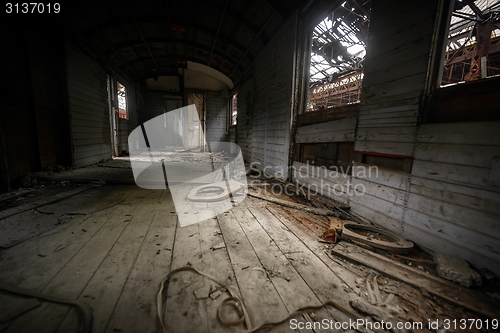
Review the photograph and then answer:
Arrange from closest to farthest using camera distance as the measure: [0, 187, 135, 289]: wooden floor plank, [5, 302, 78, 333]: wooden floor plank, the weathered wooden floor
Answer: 1. [5, 302, 78, 333]: wooden floor plank
2. the weathered wooden floor
3. [0, 187, 135, 289]: wooden floor plank

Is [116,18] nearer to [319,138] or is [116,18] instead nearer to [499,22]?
[319,138]

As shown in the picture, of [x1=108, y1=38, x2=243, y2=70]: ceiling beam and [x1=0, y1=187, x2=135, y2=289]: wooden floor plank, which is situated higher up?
[x1=108, y1=38, x2=243, y2=70]: ceiling beam

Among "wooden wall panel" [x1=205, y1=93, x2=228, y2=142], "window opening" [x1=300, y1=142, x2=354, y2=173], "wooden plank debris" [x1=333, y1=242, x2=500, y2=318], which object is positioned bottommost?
"wooden plank debris" [x1=333, y1=242, x2=500, y2=318]

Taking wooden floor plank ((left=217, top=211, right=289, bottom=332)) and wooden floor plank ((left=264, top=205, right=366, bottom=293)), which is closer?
wooden floor plank ((left=217, top=211, right=289, bottom=332))

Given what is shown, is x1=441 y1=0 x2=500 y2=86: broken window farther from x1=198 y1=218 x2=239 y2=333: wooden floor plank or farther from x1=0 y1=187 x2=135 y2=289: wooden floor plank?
x1=0 y1=187 x2=135 y2=289: wooden floor plank

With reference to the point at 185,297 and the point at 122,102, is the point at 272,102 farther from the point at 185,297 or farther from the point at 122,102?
the point at 122,102

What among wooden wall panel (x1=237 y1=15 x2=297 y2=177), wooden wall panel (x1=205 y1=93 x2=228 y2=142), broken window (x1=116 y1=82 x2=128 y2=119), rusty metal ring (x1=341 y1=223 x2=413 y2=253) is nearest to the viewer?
rusty metal ring (x1=341 y1=223 x2=413 y2=253)

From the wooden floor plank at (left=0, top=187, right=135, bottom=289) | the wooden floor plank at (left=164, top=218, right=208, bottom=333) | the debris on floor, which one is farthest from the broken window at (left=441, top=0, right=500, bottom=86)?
the wooden floor plank at (left=0, top=187, right=135, bottom=289)

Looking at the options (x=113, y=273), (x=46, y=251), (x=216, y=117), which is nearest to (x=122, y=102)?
(x=216, y=117)

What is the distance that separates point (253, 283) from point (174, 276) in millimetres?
660

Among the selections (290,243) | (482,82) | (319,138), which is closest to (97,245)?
(290,243)

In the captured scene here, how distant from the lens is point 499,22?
4.89 meters

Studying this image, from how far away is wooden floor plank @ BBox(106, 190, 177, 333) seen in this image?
1160 millimetres

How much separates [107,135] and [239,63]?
6.06 meters
